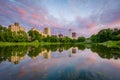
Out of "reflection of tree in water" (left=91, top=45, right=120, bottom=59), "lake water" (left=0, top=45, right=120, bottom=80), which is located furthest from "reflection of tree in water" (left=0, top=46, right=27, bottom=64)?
"reflection of tree in water" (left=91, top=45, right=120, bottom=59)

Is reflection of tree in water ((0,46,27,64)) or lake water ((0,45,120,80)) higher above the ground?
reflection of tree in water ((0,46,27,64))

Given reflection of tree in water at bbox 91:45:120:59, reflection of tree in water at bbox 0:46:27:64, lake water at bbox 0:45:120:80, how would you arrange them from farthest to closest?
1. reflection of tree in water at bbox 91:45:120:59
2. reflection of tree in water at bbox 0:46:27:64
3. lake water at bbox 0:45:120:80

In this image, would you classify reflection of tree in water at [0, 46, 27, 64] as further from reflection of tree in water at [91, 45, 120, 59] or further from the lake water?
reflection of tree in water at [91, 45, 120, 59]

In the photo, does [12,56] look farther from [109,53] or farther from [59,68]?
[109,53]

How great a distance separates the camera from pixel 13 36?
8288 cm

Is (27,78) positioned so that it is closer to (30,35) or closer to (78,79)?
(78,79)

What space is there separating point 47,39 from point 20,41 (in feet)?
122

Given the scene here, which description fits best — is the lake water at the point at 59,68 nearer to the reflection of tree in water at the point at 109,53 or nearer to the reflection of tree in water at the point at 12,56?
the reflection of tree in water at the point at 12,56

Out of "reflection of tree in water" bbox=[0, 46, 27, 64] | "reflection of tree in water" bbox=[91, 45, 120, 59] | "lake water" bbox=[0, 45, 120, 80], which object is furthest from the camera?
"reflection of tree in water" bbox=[91, 45, 120, 59]

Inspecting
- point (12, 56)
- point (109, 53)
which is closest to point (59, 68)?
point (12, 56)

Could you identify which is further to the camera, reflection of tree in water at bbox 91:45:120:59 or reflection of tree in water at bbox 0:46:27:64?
reflection of tree in water at bbox 91:45:120:59

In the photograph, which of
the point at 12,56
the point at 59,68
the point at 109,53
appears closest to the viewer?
→ the point at 59,68

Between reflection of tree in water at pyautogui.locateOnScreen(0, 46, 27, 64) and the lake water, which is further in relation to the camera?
reflection of tree in water at pyautogui.locateOnScreen(0, 46, 27, 64)

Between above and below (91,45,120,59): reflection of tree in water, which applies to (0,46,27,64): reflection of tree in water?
above
